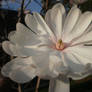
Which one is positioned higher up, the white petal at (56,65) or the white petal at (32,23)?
the white petal at (32,23)

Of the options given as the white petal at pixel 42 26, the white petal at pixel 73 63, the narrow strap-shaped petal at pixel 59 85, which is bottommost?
the narrow strap-shaped petal at pixel 59 85

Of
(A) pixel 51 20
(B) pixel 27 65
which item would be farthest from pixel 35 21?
(B) pixel 27 65

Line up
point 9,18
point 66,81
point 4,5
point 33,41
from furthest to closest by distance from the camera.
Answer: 1. point 9,18
2. point 4,5
3. point 33,41
4. point 66,81

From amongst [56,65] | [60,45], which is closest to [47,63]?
[56,65]

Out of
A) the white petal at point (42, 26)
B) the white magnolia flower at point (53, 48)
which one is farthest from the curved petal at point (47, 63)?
the white petal at point (42, 26)

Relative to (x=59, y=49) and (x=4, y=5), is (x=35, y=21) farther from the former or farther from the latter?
(x=4, y=5)

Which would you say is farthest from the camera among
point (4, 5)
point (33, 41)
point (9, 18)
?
point (9, 18)

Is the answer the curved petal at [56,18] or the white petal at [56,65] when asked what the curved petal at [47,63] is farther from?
the curved petal at [56,18]
